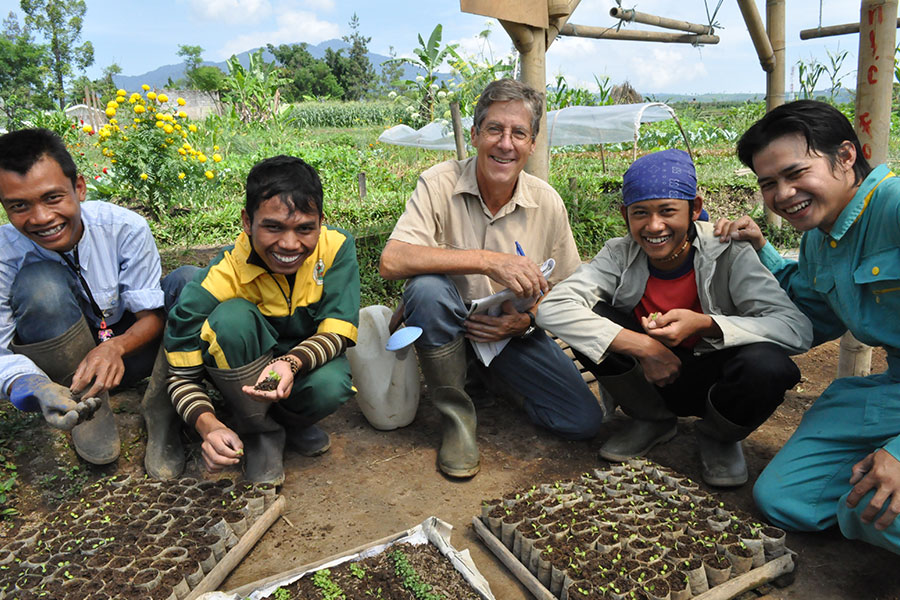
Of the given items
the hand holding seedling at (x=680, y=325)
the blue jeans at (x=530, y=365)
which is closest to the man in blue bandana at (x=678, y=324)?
the hand holding seedling at (x=680, y=325)

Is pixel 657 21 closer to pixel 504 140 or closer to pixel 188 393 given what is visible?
pixel 504 140

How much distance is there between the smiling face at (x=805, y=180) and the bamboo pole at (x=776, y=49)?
258 cm

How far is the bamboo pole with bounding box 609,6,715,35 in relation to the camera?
4.50m

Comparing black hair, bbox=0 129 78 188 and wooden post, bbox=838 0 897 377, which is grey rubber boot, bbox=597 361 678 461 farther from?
black hair, bbox=0 129 78 188

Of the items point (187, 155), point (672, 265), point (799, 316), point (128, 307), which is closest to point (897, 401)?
point (799, 316)

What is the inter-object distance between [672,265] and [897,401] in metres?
0.80

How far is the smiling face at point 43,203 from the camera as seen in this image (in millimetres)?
2082

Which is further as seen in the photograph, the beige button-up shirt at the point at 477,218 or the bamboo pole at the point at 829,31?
the bamboo pole at the point at 829,31

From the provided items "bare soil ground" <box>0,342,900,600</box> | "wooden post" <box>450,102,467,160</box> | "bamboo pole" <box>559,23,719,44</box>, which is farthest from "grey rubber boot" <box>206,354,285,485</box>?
"bamboo pole" <box>559,23,719,44</box>

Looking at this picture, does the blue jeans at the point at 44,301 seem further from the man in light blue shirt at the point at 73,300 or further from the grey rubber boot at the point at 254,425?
the grey rubber boot at the point at 254,425

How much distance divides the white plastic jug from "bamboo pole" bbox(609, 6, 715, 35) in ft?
10.6

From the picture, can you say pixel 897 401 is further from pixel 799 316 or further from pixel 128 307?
pixel 128 307

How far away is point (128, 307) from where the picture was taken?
7.86 feet

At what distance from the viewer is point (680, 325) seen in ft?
6.59
